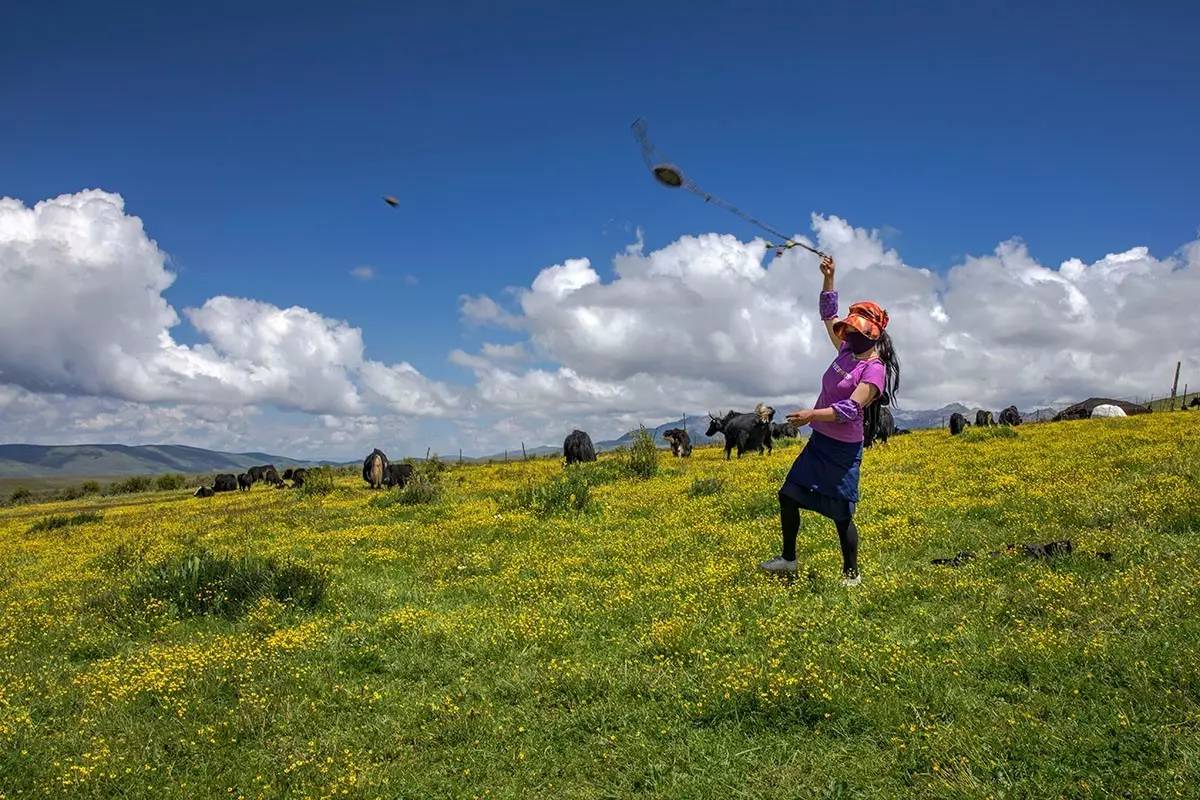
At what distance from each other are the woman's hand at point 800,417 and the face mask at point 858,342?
134 centimetres

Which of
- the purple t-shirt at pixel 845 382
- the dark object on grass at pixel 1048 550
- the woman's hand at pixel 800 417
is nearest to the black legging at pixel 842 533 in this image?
the purple t-shirt at pixel 845 382

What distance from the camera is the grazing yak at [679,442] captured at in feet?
128

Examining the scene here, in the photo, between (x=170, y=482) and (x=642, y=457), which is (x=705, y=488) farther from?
(x=170, y=482)

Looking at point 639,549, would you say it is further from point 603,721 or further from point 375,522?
point 375,522

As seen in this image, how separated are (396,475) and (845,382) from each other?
102 ft

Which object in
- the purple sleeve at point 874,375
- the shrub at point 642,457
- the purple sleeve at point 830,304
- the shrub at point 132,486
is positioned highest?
the purple sleeve at point 830,304

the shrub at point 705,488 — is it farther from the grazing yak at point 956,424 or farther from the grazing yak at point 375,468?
the grazing yak at point 956,424

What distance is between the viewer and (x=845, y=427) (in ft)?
29.0

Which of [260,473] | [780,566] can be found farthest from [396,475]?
[780,566]

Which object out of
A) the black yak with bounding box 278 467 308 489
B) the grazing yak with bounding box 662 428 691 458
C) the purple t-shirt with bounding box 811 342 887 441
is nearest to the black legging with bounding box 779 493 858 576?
the purple t-shirt with bounding box 811 342 887 441

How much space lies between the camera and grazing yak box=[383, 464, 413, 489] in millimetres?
35938

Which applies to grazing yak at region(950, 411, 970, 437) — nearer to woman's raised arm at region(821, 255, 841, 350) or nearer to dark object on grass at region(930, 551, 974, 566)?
dark object on grass at region(930, 551, 974, 566)

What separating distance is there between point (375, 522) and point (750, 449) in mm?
20529

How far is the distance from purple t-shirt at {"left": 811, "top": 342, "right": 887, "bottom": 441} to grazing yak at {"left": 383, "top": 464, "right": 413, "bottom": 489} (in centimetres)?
2972
